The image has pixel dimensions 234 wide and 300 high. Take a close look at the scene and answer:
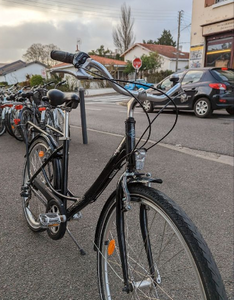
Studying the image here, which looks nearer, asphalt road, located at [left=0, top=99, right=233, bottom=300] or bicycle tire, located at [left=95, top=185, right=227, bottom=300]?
bicycle tire, located at [left=95, top=185, right=227, bottom=300]

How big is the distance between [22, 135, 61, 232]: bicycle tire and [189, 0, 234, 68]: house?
46.5 ft

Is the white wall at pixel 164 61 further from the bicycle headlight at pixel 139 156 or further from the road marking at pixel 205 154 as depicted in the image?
the bicycle headlight at pixel 139 156

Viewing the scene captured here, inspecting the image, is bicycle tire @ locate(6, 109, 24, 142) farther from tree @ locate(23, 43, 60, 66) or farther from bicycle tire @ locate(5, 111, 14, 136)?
tree @ locate(23, 43, 60, 66)

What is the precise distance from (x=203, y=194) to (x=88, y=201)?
2.01 meters

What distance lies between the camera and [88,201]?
72.5 inches

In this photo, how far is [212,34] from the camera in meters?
14.8

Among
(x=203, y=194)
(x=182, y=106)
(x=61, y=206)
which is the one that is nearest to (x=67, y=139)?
(x=61, y=206)

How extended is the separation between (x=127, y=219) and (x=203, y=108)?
7.66 m

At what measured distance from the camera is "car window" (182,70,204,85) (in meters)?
8.99

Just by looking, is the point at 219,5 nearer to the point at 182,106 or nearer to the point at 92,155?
the point at 182,106

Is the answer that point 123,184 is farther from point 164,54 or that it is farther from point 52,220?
point 164,54

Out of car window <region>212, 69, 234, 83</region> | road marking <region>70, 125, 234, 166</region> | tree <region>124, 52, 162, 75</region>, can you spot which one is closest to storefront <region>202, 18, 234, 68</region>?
car window <region>212, 69, 234, 83</region>

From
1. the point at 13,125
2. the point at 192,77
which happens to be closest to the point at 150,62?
the point at 192,77

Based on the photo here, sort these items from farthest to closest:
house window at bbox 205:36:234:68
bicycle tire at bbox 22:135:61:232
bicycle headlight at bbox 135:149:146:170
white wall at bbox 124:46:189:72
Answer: white wall at bbox 124:46:189:72 < house window at bbox 205:36:234:68 < bicycle tire at bbox 22:135:61:232 < bicycle headlight at bbox 135:149:146:170
